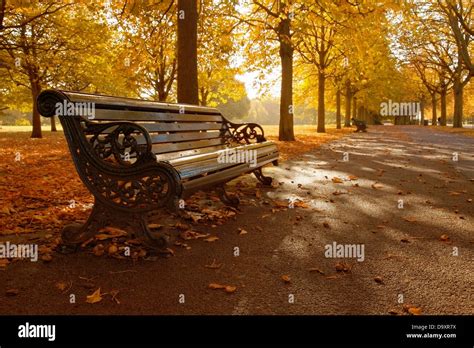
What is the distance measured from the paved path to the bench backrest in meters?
1.17

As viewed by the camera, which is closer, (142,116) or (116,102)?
(116,102)

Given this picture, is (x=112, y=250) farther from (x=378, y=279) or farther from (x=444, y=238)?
(x=444, y=238)

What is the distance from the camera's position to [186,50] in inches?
310

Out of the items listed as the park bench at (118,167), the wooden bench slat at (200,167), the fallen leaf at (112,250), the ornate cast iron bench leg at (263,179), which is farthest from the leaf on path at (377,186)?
the fallen leaf at (112,250)

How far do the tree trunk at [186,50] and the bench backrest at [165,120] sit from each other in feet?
4.19

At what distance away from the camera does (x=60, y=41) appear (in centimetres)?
1684

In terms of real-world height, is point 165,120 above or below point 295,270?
above

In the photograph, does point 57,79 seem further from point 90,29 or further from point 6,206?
point 6,206

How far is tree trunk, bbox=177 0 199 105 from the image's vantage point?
7.87 m
